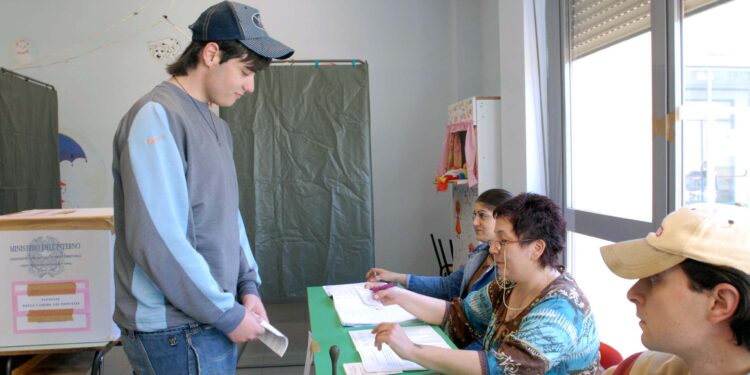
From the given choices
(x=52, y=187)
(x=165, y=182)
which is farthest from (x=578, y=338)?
(x=52, y=187)

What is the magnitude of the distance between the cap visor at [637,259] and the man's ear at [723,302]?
0.06m

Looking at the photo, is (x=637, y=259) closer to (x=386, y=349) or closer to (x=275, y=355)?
(x=386, y=349)

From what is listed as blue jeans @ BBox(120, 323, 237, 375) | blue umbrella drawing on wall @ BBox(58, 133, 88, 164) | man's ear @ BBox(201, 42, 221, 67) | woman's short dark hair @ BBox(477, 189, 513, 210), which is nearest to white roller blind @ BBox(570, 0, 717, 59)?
woman's short dark hair @ BBox(477, 189, 513, 210)

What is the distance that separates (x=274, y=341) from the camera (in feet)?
4.39

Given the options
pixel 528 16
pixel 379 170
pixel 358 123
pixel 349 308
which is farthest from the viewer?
pixel 379 170

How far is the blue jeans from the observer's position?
1.24m

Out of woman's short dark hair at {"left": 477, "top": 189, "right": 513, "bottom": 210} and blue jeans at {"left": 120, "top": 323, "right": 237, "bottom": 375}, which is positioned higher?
woman's short dark hair at {"left": 477, "top": 189, "right": 513, "bottom": 210}

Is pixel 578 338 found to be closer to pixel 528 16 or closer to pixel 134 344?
pixel 134 344

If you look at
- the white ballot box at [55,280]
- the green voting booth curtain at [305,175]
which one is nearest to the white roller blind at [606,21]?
the green voting booth curtain at [305,175]

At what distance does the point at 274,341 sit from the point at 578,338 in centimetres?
78

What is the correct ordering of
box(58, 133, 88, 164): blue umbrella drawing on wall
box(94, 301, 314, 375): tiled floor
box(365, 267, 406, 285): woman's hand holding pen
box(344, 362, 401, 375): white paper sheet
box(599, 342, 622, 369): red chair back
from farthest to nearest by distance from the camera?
box(58, 133, 88, 164): blue umbrella drawing on wall
box(94, 301, 314, 375): tiled floor
box(365, 267, 406, 285): woman's hand holding pen
box(599, 342, 622, 369): red chair back
box(344, 362, 401, 375): white paper sheet

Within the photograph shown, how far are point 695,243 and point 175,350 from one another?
3.51 feet

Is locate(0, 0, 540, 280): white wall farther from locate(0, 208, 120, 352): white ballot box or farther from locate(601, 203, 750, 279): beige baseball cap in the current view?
locate(601, 203, 750, 279): beige baseball cap

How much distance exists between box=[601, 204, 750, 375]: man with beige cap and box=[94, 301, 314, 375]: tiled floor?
2.94 m
